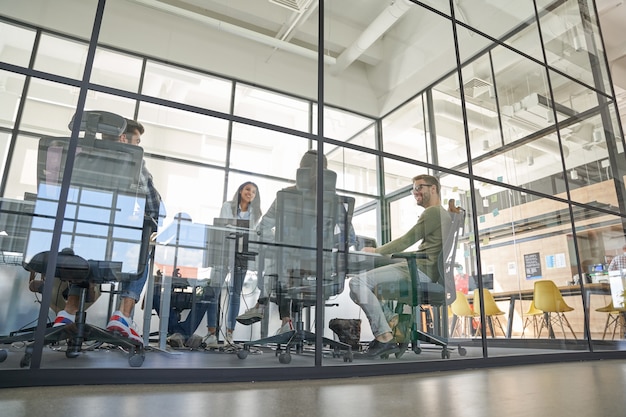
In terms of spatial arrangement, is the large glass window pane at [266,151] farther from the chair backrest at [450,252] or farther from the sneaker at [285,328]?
the chair backrest at [450,252]

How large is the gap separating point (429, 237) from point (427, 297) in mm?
407

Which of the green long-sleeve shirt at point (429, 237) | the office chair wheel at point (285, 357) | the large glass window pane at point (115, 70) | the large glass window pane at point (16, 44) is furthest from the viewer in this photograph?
the green long-sleeve shirt at point (429, 237)

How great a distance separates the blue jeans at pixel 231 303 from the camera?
2219mm

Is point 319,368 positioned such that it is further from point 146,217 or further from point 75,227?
point 75,227

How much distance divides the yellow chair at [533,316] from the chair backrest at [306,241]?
6.19ft

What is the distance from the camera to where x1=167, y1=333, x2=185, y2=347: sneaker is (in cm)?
212

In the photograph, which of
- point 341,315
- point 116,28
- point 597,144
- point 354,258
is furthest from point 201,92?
point 597,144

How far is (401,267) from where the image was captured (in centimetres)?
274

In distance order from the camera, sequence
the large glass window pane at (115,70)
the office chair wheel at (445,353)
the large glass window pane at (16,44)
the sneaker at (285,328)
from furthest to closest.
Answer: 1. the office chair wheel at (445,353)
2. the sneaker at (285,328)
3. the large glass window pane at (115,70)
4. the large glass window pane at (16,44)

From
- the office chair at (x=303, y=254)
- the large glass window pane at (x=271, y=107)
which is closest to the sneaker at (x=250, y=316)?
the office chair at (x=303, y=254)

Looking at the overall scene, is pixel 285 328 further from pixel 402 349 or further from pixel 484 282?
pixel 484 282

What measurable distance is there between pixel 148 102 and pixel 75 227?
71 cm

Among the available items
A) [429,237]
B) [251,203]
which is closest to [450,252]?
[429,237]

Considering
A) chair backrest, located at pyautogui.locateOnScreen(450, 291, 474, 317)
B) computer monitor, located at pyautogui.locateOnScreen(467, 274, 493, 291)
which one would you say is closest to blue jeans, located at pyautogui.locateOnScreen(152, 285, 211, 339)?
chair backrest, located at pyautogui.locateOnScreen(450, 291, 474, 317)
